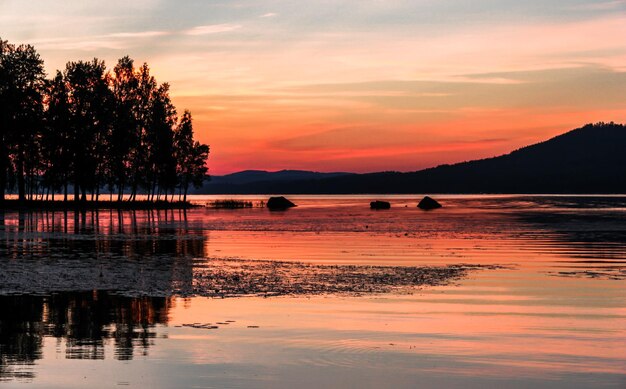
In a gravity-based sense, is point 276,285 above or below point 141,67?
below

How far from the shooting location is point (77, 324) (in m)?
19.9

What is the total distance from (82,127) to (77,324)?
120m

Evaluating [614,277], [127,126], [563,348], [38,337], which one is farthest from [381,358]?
[127,126]

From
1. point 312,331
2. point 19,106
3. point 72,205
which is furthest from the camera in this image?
point 72,205

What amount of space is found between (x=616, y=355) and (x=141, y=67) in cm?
13848

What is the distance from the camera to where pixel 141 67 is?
148500 mm

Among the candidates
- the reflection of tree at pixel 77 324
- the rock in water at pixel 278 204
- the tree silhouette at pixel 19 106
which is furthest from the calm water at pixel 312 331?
the rock in water at pixel 278 204

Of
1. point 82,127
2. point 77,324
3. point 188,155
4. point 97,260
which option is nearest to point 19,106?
point 82,127

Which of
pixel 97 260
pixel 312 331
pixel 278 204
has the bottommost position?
pixel 312 331

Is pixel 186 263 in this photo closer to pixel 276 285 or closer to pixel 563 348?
pixel 276 285

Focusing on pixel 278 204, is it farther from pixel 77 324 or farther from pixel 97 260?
pixel 77 324

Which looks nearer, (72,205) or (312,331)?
(312,331)

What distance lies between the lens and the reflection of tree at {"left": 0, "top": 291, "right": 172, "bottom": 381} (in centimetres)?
1631

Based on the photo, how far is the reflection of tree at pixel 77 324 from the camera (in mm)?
16312
